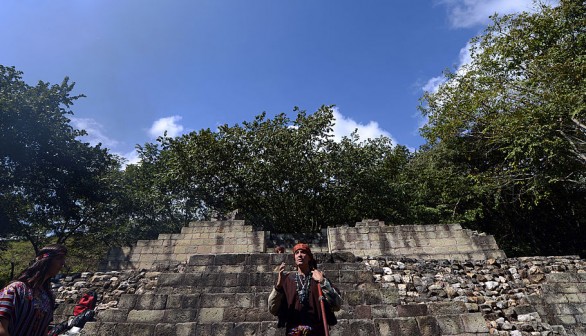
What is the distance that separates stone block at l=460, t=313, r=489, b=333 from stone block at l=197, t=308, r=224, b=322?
3.90 meters

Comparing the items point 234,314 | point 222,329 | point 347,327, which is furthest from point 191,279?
point 347,327

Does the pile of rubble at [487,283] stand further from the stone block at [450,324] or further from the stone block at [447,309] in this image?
the stone block at [450,324]

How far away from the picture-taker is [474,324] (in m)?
4.85

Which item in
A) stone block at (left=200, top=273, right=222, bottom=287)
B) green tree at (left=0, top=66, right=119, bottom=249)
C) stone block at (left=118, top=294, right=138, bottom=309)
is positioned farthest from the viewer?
green tree at (left=0, top=66, right=119, bottom=249)

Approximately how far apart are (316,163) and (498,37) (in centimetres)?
1016

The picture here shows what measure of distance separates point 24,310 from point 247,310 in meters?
3.40

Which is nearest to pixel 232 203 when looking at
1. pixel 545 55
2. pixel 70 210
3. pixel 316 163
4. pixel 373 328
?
pixel 316 163

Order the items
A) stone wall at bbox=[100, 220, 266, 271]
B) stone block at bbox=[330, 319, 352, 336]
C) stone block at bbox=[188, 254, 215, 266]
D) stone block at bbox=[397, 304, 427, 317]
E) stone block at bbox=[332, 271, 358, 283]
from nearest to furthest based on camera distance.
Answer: stone block at bbox=[330, 319, 352, 336]
stone block at bbox=[397, 304, 427, 317]
stone block at bbox=[332, 271, 358, 283]
stone block at bbox=[188, 254, 215, 266]
stone wall at bbox=[100, 220, 266, 271]

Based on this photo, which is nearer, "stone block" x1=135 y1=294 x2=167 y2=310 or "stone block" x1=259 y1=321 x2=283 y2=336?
"stone block" x1=259 y1=321 x2=283 y2=336

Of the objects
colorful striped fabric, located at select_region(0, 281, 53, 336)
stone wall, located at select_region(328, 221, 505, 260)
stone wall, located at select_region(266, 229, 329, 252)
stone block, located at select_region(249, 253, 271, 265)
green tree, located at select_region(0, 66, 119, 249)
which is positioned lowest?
colorful striped fabric, located at select_region(0, 281, 53, 336)

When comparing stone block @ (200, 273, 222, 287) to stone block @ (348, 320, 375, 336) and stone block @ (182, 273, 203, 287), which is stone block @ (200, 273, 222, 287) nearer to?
stone block @ (182, 273, 203, 287)

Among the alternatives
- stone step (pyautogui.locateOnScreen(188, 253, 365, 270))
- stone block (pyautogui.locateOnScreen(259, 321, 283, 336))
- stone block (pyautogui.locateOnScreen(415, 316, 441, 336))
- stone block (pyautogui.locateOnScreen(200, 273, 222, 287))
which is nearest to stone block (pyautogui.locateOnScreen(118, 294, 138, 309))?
stone block (pyautogui.locateOnScreen(200, 273, 222, 287))

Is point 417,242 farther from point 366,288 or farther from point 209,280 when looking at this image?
point 209,280

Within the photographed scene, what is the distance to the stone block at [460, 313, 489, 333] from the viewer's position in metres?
4.80
